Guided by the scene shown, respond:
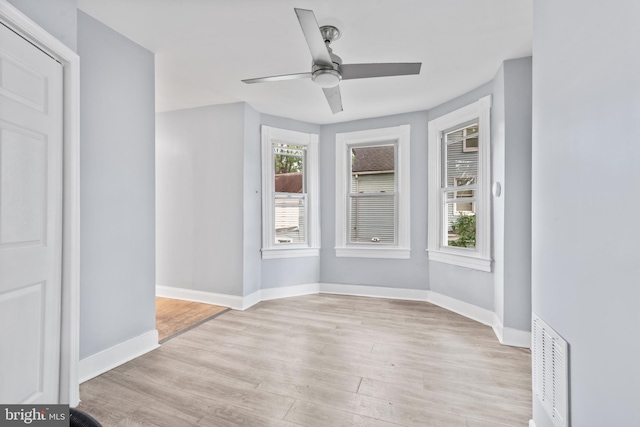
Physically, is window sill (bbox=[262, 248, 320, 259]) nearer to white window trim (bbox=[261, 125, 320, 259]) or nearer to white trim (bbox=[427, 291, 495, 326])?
white window trim (bbox=[261, 125, 320, 259])

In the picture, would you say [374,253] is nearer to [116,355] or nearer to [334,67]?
[334,67]

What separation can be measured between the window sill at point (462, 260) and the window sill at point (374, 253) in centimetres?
37

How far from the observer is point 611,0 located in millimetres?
953

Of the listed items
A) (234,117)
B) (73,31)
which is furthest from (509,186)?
(73,31)

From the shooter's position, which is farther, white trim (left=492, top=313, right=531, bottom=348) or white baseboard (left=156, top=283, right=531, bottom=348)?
white baseboard (left=156, top=283, right=531, bottom=348)

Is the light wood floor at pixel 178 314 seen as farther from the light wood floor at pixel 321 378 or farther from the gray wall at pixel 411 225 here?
the gray wall at pixel 411 225

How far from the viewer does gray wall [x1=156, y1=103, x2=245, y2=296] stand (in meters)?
3.81

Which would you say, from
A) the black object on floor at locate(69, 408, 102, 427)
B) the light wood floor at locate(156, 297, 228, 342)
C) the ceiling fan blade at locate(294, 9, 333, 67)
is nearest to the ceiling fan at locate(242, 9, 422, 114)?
the ceiling fan blade at locate(294, 9, 333, 67)

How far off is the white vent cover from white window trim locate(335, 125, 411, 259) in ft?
8.61

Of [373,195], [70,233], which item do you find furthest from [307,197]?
[70,233]

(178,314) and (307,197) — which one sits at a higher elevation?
(307,197)

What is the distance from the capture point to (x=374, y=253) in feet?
14.2

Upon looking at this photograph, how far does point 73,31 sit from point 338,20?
5.63ft

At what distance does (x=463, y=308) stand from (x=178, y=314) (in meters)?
3.40
